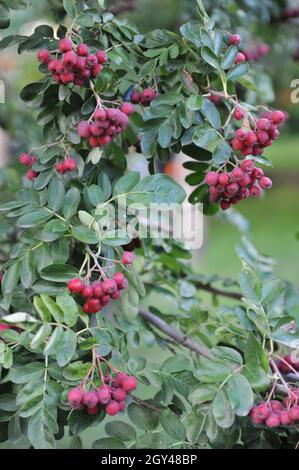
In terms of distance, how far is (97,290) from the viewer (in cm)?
103

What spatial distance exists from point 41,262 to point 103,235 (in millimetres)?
120

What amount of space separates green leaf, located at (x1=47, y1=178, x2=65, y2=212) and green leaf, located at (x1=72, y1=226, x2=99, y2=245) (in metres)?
0.09

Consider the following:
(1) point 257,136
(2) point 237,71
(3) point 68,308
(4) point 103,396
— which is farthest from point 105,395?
(2) point 237,71

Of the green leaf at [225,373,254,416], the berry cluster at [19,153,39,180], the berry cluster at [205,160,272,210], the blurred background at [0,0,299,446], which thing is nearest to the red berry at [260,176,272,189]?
the berry cluster at [205,160,272,210]

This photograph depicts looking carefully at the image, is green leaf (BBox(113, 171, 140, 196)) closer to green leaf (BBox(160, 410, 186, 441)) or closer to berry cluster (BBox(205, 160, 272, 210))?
berry cluster (BBox(205, 160, 272, 210))

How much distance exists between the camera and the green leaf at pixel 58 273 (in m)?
1.09

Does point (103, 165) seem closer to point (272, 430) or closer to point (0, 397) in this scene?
point (0, 397)

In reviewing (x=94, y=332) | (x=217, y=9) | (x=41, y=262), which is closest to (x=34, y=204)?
(x=41, y=262)

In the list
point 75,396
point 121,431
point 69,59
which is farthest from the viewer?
point 121,431

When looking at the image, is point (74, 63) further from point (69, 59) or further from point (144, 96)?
point (144, 96)

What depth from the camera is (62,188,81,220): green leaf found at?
116cm

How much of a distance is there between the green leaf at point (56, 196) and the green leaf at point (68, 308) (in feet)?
0.58

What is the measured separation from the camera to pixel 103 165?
1.34 metres

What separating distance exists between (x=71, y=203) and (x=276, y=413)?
0.47 meters
